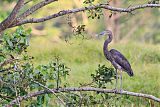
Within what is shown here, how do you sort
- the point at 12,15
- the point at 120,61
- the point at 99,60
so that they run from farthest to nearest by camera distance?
the point at 99,60
the point at 120,61
the point at 12,15

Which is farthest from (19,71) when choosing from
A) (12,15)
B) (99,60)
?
(99,60)

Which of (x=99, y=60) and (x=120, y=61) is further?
Answer: (x=99, y=60)

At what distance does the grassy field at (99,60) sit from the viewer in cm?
919

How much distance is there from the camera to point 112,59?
21.2 feet

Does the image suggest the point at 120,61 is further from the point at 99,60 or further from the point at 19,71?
the point at 99,60

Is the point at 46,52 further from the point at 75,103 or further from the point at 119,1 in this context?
the point at 119,1

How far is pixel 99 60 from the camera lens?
1140 centimetres

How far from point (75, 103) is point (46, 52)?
6085mm

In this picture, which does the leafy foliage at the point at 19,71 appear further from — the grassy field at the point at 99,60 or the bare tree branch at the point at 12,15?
the grassy field at the point at 99,60

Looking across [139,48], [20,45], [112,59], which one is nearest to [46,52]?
[139,48]

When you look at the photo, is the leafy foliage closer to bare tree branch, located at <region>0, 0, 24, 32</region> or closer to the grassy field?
bare tree branch, located at <region>0, 0, 24, 32</region>

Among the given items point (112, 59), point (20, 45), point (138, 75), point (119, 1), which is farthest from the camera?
point (119, 1)

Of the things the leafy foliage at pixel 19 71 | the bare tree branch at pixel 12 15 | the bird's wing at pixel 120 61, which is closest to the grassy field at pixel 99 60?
the bird's wing at pixel 120 61

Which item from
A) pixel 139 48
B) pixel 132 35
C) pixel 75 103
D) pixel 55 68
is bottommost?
pixel 75 103
